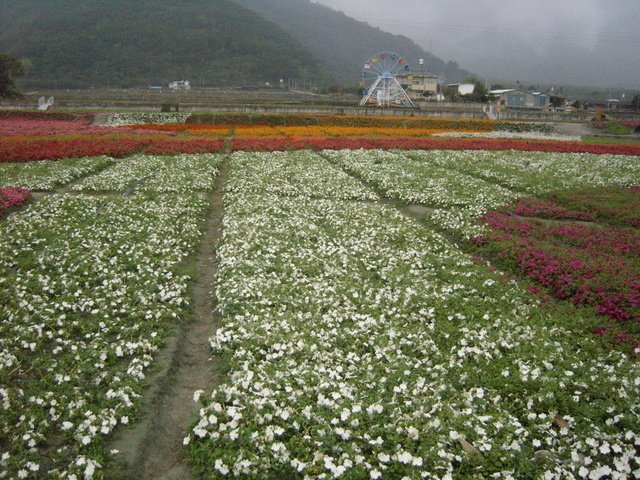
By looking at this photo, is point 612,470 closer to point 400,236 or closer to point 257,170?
point 400,236

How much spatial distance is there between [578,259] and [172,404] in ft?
32.5

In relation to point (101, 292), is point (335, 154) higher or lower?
higher

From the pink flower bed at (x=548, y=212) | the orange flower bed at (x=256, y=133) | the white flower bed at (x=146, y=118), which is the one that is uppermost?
the white flower bed at (x=146, y=118)

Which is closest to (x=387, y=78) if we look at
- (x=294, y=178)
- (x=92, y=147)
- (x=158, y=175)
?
(x=92, y=147)

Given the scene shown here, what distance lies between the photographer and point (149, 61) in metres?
170

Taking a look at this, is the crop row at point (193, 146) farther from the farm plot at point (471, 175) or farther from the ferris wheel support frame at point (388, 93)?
the ferris wheel support frame at point (388, 93)

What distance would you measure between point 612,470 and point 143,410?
6028 mm

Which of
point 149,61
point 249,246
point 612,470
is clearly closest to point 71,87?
point 149,61

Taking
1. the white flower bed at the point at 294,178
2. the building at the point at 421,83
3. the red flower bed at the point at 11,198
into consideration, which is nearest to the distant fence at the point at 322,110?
the white flower bed at the point at 294,178

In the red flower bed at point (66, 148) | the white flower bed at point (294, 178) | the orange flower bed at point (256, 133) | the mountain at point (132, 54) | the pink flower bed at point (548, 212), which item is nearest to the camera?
the pink flower bed at point (548, 212)

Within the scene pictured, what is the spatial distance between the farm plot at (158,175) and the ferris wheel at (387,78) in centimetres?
6421

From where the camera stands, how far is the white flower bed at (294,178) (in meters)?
18.8

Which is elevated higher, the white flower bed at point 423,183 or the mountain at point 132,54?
the mountain at point 132,54

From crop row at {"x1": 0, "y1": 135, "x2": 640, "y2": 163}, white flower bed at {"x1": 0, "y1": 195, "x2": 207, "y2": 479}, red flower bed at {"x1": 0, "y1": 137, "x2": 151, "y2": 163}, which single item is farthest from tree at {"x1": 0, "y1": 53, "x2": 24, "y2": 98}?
white flower bed at {"x1": 0, "y1": 195, "x2": 207, "y2": 479}
